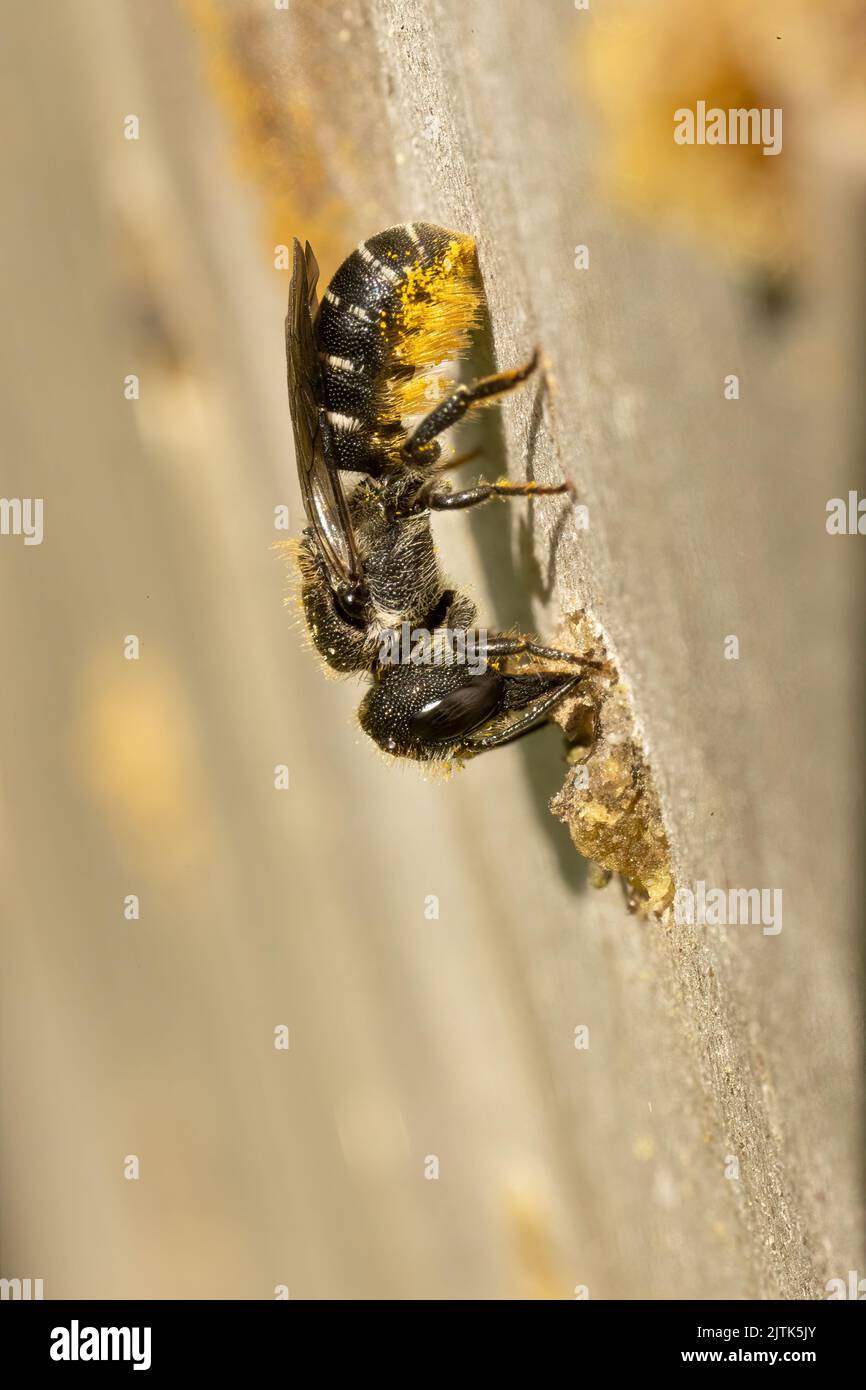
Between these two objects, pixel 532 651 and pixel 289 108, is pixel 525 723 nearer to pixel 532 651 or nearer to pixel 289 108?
pixel 532 651

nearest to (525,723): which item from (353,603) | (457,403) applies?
(353,603)

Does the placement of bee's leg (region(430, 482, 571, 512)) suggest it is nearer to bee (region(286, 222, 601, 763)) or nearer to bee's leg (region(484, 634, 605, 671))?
bee (region(286, 222, 601, 763))

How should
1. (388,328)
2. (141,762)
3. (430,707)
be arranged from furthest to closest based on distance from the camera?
(141,762)
(388,328)
(430,707)

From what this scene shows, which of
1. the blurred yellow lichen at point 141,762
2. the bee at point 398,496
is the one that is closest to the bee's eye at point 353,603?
the bee at point 398,496

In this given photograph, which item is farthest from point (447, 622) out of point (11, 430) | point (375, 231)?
point (11, 430)

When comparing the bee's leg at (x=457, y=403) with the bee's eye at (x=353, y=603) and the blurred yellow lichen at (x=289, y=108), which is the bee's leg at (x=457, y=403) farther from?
the blurred yellow lichen at (x=289, y=108)

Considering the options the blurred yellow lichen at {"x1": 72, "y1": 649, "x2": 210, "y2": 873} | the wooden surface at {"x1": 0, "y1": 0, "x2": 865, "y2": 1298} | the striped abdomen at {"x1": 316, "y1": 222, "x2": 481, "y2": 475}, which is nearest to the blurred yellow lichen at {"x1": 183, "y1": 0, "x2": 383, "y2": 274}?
the wooden surface at {"x1": 0, "y1": 0, "x2": 865, "y2": 1298}
